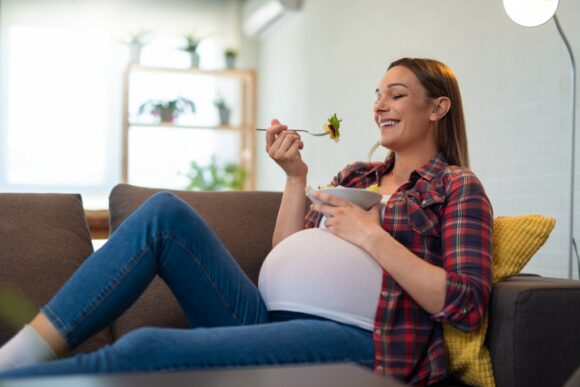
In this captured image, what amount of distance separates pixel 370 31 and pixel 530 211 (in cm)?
218

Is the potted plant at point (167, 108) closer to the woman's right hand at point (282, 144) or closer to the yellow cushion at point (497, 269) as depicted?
the woman's right hand at point (282, 144)

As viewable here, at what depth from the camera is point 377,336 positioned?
5.55ft

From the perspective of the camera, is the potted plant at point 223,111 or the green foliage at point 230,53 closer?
the potted plant at point 223,111

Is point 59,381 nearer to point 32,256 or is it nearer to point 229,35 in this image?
point 32,256

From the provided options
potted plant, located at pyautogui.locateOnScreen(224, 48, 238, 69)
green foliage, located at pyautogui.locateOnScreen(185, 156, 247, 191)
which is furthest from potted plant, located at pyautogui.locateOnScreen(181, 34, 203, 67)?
green foliage, located at pyautogui.locateOnScreen(185, 156, 247, 191)

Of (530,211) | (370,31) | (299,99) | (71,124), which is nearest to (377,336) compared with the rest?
(530,211)

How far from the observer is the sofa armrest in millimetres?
1597

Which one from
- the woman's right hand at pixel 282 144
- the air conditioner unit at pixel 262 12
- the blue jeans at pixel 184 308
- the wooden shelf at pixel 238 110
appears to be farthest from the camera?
the wooden shelf at pixel 238 110

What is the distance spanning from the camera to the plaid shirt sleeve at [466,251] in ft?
5.39

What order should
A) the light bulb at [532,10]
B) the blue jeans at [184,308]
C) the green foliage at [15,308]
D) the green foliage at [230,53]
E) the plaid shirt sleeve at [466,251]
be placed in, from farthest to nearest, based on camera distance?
1. the green foliage at [230,53]
2. the light bulb at [532,10]
3. the green foliage at [15,308]
4. the plaid shirt sleeve at [466,251]
5. the blue jeans at [184,308]

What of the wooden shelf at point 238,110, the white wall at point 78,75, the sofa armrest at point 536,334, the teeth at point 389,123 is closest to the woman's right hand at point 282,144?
the teeth at point 389,123

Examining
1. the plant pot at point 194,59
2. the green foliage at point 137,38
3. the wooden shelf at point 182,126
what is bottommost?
the wooden shelf at point 182,126

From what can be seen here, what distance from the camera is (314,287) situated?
5.80ft

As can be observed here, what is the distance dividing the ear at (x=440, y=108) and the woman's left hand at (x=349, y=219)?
14.7 inches
